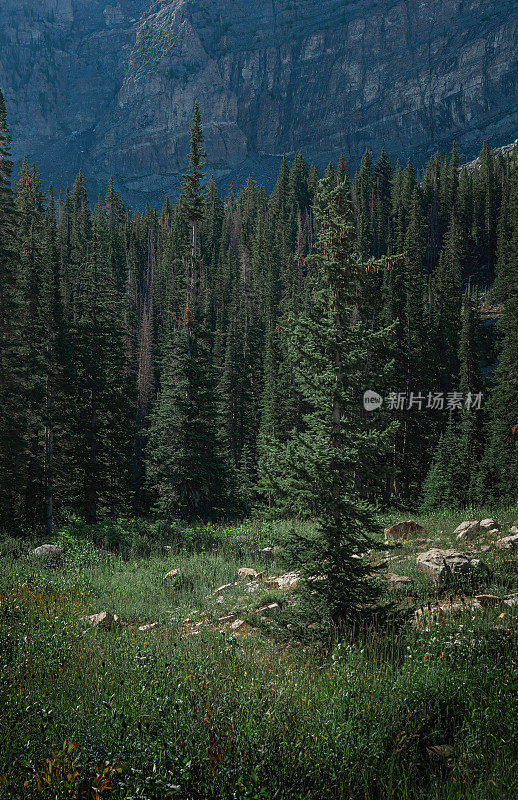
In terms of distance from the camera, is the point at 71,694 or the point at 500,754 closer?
the point at 500,754

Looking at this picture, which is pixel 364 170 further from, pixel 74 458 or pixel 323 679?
pixel 323 679

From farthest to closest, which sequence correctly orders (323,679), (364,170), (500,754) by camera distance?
(364,170) → (323,679) → (500,754)

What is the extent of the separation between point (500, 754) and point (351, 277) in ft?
20.6

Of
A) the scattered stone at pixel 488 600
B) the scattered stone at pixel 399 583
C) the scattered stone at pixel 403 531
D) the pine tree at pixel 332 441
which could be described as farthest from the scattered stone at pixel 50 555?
the scattered stone at pixel 488 600

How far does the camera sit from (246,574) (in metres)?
11.6

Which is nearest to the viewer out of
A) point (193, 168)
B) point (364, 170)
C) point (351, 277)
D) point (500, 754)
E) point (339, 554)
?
point (500, 754)

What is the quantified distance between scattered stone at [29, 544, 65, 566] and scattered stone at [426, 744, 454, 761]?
1012cm

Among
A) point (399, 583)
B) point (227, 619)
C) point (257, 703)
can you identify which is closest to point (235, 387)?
point (399, 583)

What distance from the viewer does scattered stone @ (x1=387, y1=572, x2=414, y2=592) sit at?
8935 mm

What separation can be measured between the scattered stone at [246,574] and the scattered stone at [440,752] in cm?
732

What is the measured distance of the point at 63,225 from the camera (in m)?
95.9

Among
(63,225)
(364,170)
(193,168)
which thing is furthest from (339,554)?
(364,170)

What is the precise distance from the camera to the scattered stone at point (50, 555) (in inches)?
486

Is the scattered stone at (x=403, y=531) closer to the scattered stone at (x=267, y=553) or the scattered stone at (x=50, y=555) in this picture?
the scattered stone at (x=267, y=553)
